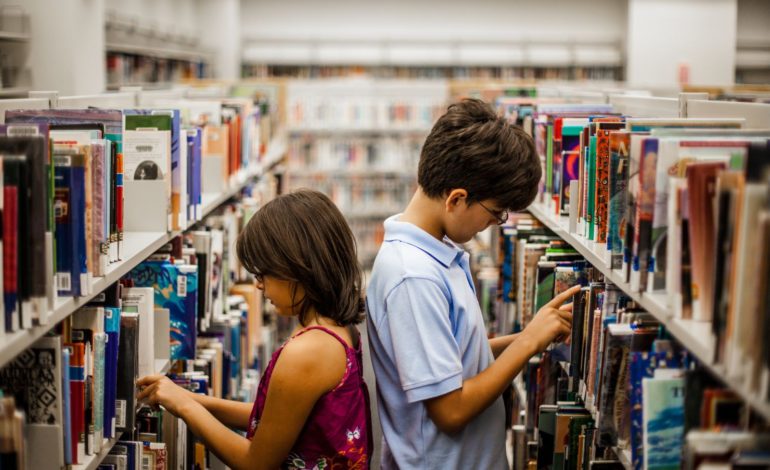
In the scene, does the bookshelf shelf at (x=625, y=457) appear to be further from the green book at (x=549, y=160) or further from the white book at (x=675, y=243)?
the green book at (x=549, y=160)

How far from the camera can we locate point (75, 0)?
6.52 m

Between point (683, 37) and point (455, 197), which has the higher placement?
point (683, 37)

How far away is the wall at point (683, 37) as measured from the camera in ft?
38.3

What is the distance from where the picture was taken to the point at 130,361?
6.71 feet

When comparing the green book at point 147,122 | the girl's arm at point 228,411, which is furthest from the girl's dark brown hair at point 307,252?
the green book at point 147,122

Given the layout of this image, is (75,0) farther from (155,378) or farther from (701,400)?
(701,400)

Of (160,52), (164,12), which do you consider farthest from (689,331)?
(164,12)

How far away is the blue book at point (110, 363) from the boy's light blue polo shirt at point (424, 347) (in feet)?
1.92

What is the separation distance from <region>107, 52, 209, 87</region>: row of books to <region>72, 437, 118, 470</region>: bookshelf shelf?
6.44 m

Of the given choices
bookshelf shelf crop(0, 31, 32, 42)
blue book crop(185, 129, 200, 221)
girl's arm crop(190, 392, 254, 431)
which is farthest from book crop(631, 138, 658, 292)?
bookshelf shelf crop(0, 31, 32, 42)

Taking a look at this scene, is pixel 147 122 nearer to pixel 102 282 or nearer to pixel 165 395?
pixel 102 282

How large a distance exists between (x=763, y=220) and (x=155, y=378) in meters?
1.35

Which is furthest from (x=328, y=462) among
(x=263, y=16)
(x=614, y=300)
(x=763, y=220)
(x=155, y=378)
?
(x=263, y=16)

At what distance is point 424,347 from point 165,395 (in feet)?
2.00
